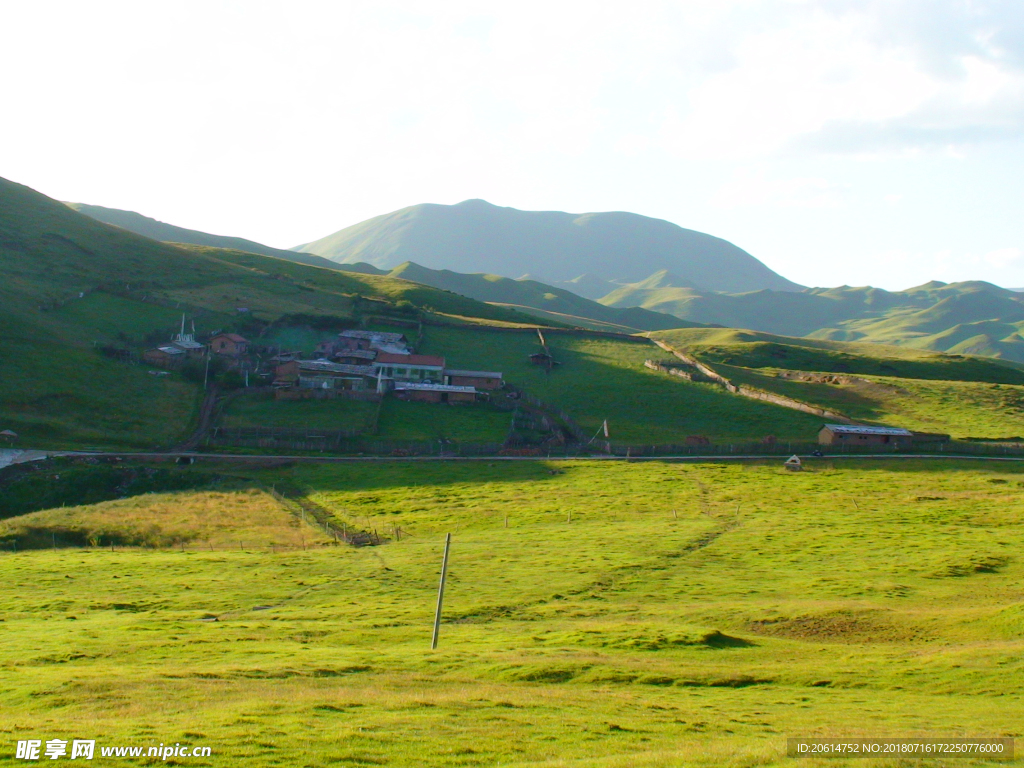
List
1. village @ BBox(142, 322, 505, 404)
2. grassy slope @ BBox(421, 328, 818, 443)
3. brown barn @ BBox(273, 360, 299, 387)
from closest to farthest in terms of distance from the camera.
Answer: grassy slope @ BBox(421, 328, 818, 443), village @ BBox(142, 322, 505, 404), brown barn @ BBox(273, 360, 299, 387)

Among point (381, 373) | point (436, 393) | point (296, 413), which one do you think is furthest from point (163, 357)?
point (436, 393)

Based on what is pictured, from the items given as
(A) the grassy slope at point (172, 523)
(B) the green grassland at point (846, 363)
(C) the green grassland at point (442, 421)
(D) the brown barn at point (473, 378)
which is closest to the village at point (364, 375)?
(D) the brown barn at point (473, 378)

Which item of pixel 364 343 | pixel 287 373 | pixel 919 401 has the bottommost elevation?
pixel 287 373

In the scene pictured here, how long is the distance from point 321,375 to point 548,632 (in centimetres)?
6963

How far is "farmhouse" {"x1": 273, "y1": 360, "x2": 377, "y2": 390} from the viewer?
308ft

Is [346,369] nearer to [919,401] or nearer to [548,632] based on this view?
[919,401]

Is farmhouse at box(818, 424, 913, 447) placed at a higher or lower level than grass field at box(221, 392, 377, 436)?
higher

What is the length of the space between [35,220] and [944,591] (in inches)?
6247

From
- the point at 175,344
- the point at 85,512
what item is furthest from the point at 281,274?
the point at 85,512

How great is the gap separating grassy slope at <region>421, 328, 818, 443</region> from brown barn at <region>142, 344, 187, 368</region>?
32.9 m

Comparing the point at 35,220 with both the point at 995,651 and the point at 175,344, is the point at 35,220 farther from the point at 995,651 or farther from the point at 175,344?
the point at 995,651

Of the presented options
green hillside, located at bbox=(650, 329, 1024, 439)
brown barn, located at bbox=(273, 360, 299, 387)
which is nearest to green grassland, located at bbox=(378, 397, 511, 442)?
brown barn, located at bbox=(273, 360, 299, 387)

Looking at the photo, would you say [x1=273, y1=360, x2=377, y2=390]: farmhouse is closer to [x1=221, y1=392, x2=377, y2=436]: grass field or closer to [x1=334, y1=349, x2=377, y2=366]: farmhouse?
[x1=221, y1=392, x2=377, y2=436]: grass field

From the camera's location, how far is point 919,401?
105 meters
